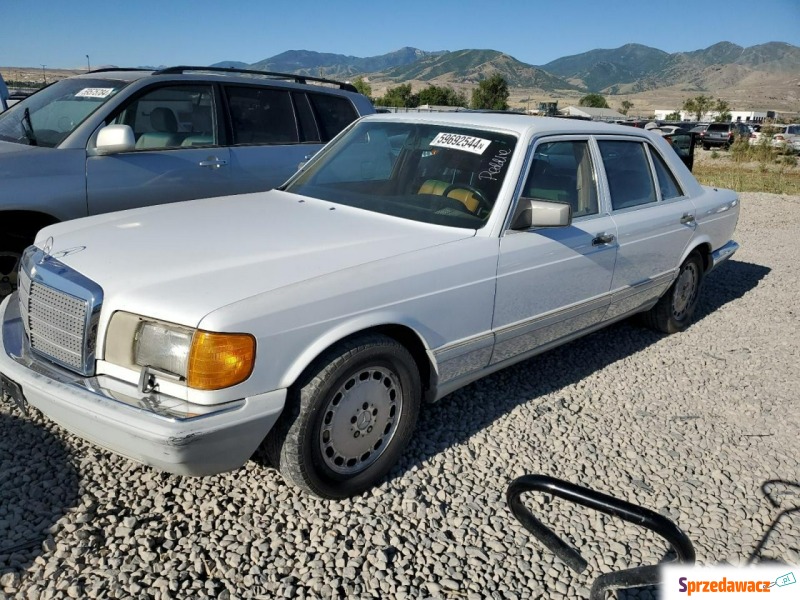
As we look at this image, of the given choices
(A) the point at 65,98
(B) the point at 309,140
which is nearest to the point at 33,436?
(A) the point at 65,98

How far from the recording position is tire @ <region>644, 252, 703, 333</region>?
5227 mm

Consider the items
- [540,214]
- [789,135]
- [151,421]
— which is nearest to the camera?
[151,421]

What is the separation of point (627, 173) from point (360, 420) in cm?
277

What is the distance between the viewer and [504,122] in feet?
12.6

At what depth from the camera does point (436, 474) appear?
3.17 metres

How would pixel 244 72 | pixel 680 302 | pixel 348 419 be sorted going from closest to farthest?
pixel 348 419 → pixel 680 302 → pixel 244 72

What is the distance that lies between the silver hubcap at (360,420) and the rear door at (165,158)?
289 centimetres

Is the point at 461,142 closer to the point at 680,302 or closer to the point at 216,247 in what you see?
the point at 216,247

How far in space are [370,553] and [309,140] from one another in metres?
4.43

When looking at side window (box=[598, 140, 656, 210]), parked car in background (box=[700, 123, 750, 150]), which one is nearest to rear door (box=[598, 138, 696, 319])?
side window (box=[598, 140, 656, 210])

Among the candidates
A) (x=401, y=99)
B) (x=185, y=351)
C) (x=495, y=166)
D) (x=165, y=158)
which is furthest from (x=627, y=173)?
(x=401, y=99)

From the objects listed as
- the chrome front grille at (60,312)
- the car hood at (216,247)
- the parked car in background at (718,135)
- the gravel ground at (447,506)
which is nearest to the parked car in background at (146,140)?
the car hood at (216,247)

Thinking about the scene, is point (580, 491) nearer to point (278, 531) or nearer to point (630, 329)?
point (278, 531)

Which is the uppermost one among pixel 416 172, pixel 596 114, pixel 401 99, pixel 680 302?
pixel 401 99
